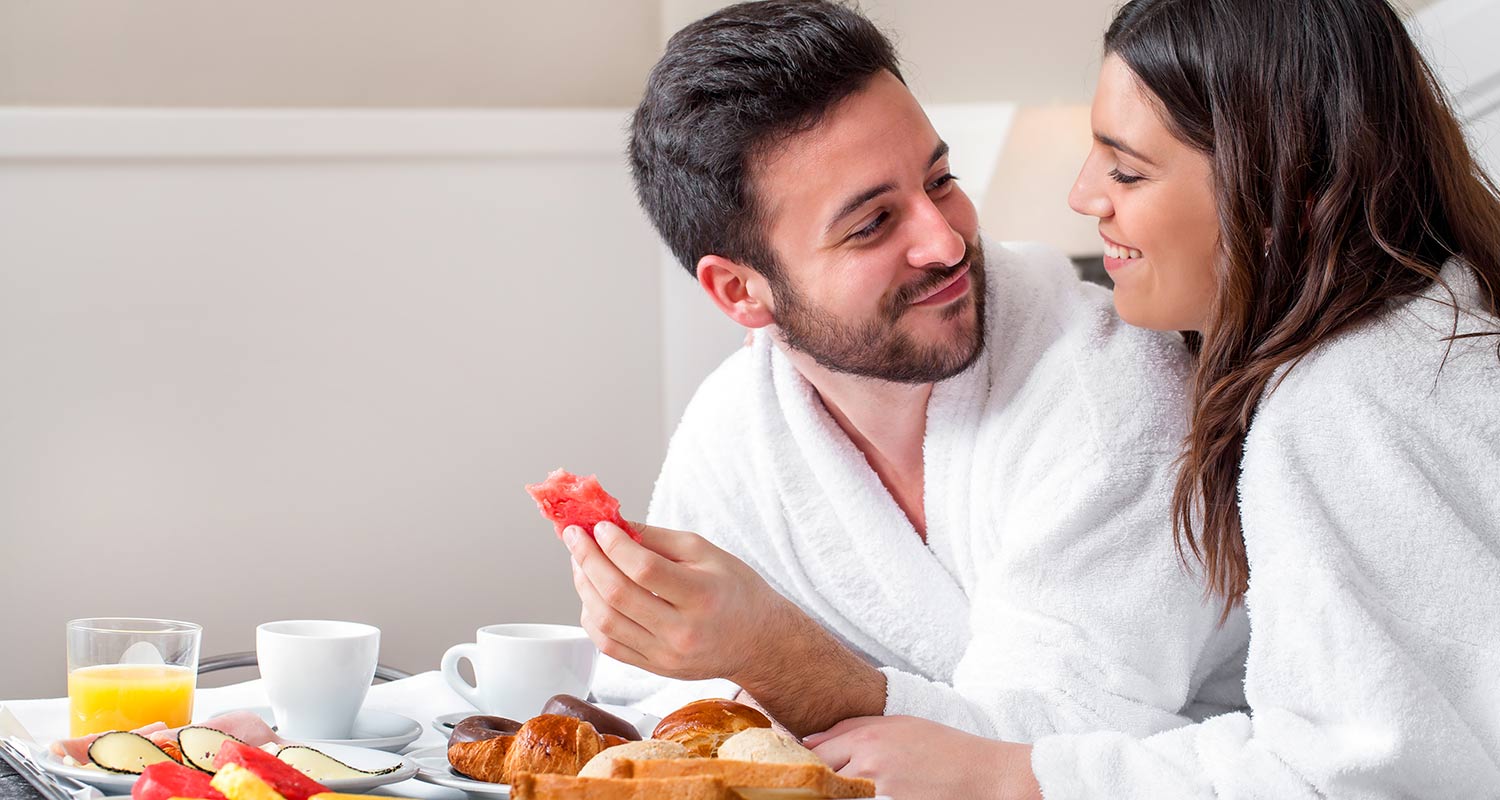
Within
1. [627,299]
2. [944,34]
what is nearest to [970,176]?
[944,34]

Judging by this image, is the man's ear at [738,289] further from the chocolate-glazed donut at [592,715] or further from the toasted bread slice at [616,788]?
the toasted bread slice at [616,788]

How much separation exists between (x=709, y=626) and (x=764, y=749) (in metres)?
0.23

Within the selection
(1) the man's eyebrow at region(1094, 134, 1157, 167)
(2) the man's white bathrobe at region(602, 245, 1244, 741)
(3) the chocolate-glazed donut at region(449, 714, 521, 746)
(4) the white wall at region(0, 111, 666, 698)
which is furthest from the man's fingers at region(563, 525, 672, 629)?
(4) the white wall at region(0, 111, 666, 698)

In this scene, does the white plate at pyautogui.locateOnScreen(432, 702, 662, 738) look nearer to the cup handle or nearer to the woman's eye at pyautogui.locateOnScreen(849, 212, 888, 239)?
the cup handle

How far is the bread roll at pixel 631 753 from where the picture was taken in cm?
79

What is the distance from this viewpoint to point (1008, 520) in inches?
52.4

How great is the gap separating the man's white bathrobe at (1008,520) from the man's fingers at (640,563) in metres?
0.24

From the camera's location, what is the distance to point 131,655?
108 centimetres

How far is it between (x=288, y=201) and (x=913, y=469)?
1.13 meters

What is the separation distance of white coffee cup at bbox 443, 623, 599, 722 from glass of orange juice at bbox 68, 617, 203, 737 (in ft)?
0.77

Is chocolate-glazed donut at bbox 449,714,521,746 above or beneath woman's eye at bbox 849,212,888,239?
beneath

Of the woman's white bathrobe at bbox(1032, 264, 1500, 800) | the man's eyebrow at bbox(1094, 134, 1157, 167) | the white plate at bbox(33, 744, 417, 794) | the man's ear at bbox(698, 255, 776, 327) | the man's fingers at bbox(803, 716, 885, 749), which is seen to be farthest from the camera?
the man's ear at bbox(698, 255, 776, 327)

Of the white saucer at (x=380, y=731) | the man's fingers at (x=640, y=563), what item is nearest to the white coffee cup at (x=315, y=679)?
the white saucer at (x=380, y=731)

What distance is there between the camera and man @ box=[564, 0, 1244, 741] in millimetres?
1145
